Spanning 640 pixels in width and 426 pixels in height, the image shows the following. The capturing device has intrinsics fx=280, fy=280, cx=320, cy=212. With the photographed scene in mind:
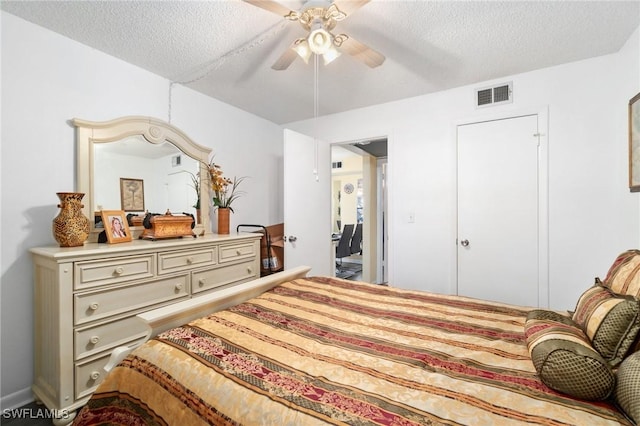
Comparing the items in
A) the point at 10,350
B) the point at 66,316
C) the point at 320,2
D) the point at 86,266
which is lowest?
the point at 10,350

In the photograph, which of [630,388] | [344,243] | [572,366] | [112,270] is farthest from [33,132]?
[344,243]

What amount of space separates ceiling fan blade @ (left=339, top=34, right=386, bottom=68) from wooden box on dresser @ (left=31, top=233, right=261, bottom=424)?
178 cm

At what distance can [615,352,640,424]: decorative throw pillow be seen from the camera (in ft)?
2.24

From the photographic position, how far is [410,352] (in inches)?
40.1

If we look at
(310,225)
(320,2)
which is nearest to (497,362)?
(320,2)

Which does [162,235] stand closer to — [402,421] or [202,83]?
[202,83]

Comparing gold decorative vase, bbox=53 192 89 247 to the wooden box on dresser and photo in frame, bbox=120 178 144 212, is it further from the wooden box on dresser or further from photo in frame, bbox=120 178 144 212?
photo in frame, bbox=120 178 144 212

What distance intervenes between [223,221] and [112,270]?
1203mm

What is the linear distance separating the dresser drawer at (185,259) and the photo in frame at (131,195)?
0.61 m

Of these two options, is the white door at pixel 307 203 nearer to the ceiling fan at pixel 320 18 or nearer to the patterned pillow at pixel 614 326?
the ceiling fan at pixel 320 18

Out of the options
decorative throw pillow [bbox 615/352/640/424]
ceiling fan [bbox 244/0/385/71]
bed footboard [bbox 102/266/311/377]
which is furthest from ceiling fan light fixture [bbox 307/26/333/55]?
decorative throw pillow [bbox 615/352/640/424]

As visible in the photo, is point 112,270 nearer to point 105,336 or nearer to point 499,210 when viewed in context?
point 105,336

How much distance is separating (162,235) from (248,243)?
0.76m

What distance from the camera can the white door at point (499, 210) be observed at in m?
2.51
